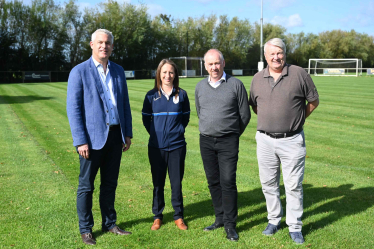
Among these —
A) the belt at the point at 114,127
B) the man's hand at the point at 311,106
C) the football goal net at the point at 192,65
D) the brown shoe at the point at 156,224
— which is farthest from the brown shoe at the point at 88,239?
the football goal net at the point at 192,65

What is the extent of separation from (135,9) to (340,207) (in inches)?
2140

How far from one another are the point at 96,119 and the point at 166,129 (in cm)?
80

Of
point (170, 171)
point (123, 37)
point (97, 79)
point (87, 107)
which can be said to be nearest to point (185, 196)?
point (170, 171)

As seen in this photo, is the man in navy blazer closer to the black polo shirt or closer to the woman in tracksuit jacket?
the woman in tracksuit jacket

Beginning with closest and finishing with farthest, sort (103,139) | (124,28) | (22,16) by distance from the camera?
(103,139) < (22,16) < (124,28)

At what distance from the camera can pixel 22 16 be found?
149 ft

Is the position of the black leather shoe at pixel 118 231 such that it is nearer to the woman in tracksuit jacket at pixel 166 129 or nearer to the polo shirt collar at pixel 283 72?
the woman in tracksuit jacket at pixel 166 129

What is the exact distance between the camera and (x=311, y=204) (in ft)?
15.8

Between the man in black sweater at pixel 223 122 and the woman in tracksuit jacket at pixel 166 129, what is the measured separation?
0.28 meters

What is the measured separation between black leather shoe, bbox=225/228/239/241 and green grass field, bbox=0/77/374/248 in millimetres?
61

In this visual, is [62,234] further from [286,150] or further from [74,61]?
[74,61]

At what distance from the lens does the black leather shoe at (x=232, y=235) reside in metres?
3.79

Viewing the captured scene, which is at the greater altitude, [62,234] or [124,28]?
[124,28]

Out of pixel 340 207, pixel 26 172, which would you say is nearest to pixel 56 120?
pixel 26 172
